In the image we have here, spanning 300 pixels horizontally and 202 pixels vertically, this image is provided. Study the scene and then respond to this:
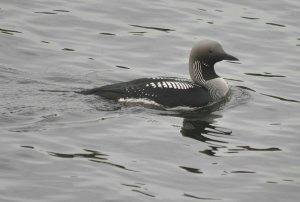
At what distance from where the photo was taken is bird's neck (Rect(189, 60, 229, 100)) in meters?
11.6

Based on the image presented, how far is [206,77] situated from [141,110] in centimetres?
144

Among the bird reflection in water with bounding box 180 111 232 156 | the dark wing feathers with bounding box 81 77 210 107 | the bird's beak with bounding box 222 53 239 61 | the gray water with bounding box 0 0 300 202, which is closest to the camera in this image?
the gray water with bounding box 0 0 300 202

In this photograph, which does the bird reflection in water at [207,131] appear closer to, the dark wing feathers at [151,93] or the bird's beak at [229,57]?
the dark wing feathers at [151,93]

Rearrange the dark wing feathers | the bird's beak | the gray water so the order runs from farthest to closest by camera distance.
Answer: the bird's beak → the dark wing feathers → the gray water

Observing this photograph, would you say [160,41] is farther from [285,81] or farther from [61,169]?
[61,169]

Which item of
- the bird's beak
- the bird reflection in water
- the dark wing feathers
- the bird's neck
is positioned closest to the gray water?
the bird reflection in water

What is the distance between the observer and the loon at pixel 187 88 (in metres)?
10.8

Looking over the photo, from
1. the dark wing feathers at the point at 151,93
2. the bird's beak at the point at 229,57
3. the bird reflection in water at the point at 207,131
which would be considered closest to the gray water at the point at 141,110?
the bird reflection in water at the point at 207,131

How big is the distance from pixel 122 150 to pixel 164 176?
80cm

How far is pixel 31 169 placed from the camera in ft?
27.3

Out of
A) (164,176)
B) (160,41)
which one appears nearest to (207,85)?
(160,41)

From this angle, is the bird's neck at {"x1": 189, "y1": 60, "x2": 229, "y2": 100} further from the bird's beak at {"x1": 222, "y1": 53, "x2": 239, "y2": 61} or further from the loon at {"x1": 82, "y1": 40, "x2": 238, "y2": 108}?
the bird's beak at {"x1": 222, "y1": 53, "x2": 239, "y2": 61}

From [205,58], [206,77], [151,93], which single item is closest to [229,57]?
[205,58]

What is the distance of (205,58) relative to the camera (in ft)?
38.2
